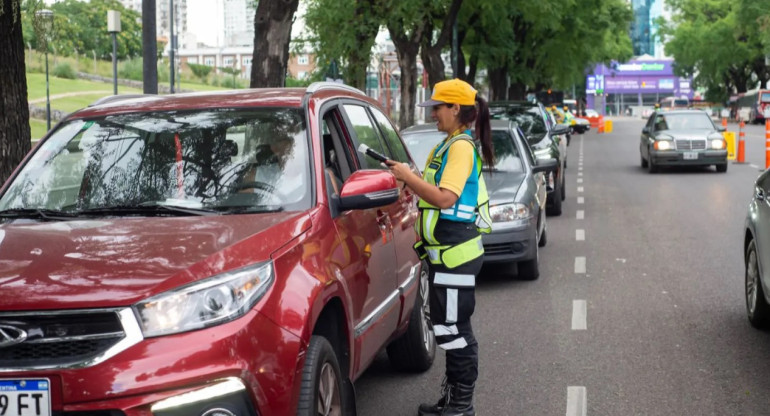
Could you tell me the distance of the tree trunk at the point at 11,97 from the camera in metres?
9.50

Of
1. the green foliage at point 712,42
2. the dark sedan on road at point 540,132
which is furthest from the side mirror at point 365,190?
the green foliage at point 712,42

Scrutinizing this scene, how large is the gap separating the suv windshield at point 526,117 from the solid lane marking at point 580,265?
567cm

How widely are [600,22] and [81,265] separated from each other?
132ft

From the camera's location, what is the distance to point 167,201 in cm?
481

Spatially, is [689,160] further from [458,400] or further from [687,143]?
[458,400]

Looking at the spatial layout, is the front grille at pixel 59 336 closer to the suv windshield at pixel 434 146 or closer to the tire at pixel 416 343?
the tire at pixel 416 343

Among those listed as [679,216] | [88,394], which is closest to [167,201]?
[88,394]

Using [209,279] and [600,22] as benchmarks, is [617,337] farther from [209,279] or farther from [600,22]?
[600,22]

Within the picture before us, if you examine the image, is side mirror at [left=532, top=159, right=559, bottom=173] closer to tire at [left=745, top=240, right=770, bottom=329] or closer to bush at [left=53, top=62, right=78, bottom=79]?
tire at [left=745, top=240, right=770, bottom=329]

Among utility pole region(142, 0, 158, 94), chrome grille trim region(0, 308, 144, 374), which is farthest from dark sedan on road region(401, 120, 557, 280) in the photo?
chrome grille trim region(0, 308, 144, 374)

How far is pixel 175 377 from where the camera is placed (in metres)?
3.62

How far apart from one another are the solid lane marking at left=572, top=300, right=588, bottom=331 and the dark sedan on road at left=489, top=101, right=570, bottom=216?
6888 millimetres

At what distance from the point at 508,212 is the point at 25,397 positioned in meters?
7.08

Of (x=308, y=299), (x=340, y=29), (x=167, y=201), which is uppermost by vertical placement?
(x=340, y=29)
